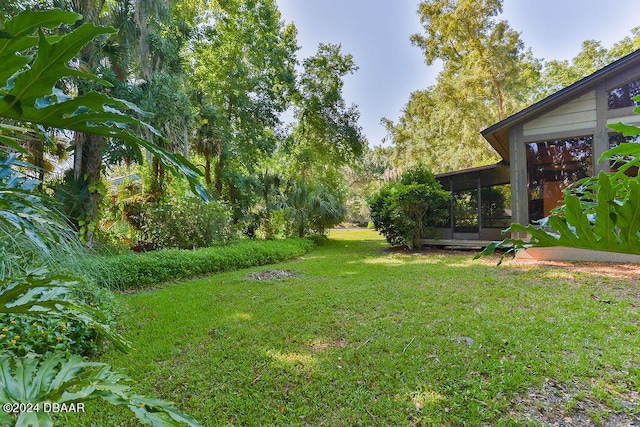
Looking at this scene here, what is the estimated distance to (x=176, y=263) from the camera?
5.92 metres

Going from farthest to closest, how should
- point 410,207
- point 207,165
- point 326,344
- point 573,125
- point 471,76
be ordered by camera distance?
point 471,76 < point 207,165 < point 410,207 < point 573,125 < point 326,344

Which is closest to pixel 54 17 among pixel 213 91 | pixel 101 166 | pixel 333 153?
pixel 101 166

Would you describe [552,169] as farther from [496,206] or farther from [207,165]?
[207,165]

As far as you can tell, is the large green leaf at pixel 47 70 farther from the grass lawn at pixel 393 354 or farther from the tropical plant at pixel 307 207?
the tropical plant at pixel 307 207

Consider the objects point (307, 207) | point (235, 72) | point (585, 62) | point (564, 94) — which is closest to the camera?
point (564, 94)

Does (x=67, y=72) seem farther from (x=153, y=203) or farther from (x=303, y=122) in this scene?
(x=303, y=122)

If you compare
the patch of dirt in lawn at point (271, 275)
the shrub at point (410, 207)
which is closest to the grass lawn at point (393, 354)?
the patch of dirt in lawn at point (271, 275)

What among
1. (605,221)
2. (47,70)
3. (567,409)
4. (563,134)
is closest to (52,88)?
(47,70)

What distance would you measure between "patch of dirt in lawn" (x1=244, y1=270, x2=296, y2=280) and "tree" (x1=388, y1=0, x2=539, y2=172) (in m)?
13.1

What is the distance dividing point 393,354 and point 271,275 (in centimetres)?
388

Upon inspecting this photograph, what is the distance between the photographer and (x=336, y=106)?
44.6 ft

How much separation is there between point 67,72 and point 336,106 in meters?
13.8

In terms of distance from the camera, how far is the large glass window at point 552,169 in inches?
262

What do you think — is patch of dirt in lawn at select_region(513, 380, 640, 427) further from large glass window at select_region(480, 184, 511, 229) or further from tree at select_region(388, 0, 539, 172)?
tree at select_region(388, 0, 539, 172)
